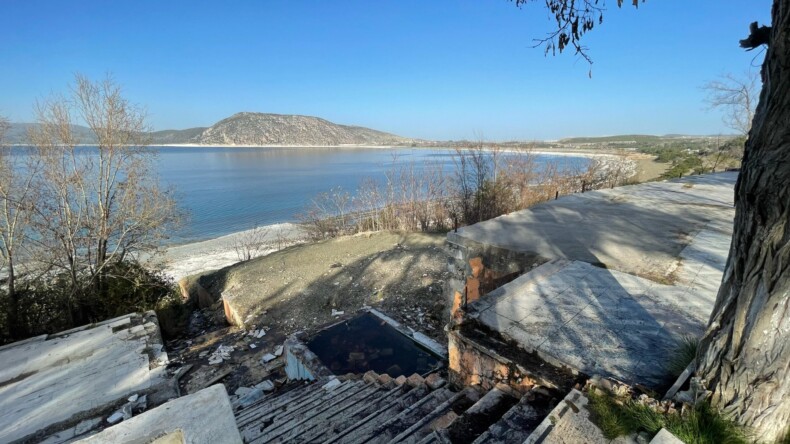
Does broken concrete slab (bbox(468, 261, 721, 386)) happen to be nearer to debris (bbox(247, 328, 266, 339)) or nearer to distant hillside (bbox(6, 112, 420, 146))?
debris (bbox(247, 328, 266, 339))

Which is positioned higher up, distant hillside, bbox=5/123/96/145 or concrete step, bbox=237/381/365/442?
distant hillside, bbox=5/123/96/145

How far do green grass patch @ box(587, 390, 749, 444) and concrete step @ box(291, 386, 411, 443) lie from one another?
186 centimetres

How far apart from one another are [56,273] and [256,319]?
458cm

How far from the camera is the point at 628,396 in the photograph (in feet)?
6.09

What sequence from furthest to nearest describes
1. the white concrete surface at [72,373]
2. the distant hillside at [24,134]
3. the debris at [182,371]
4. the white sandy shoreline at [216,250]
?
the white sandy shoreline at [216,250]
the distant hillside at [24,134]
the debris at [182,371]
the white concrete surface at [72,373]

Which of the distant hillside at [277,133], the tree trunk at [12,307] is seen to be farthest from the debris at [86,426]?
the distant hillside at [277,133]

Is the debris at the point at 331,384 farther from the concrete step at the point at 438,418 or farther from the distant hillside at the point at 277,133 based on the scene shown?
the distant hillside at the point at 277,133

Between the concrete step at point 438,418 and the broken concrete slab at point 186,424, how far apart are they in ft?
3.40

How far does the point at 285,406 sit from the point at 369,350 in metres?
2.36

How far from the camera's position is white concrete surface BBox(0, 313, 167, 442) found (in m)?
4.88

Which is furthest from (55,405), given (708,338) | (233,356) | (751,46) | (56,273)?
(751,46)

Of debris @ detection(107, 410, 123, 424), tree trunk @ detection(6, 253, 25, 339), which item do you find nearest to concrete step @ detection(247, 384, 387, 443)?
debris @ detection(107, 410, 123, 424)

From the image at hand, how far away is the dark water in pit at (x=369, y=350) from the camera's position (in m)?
5.66

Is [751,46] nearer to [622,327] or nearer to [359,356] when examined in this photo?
[622,327]
